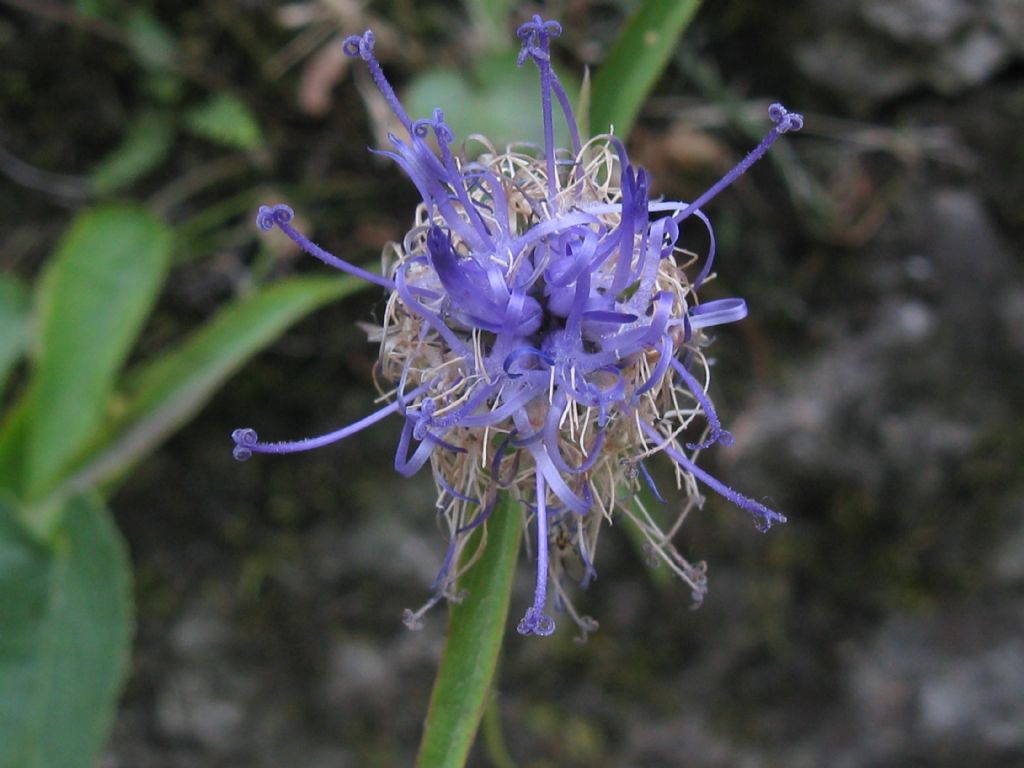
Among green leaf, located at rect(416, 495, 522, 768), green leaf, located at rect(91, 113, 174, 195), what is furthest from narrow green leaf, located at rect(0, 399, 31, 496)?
green leaf, located at rect(416, 495, 522, 768)

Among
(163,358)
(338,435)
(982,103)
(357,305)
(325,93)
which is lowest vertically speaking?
(338,435)

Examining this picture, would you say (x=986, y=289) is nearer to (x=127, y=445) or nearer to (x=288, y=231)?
(x=288, y=231)

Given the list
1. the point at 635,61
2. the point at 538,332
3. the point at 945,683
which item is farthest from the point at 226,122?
the point at 945,683

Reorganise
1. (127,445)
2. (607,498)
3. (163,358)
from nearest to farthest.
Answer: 1. (607,498)
2. (127,445)
3. (163,358)

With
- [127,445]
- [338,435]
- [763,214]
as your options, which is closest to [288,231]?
[338,435]

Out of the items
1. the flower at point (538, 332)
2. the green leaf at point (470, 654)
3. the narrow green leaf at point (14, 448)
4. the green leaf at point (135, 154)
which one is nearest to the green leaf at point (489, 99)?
the flower at point (538, 332)

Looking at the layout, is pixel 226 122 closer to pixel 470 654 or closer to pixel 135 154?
pixel 135 154
